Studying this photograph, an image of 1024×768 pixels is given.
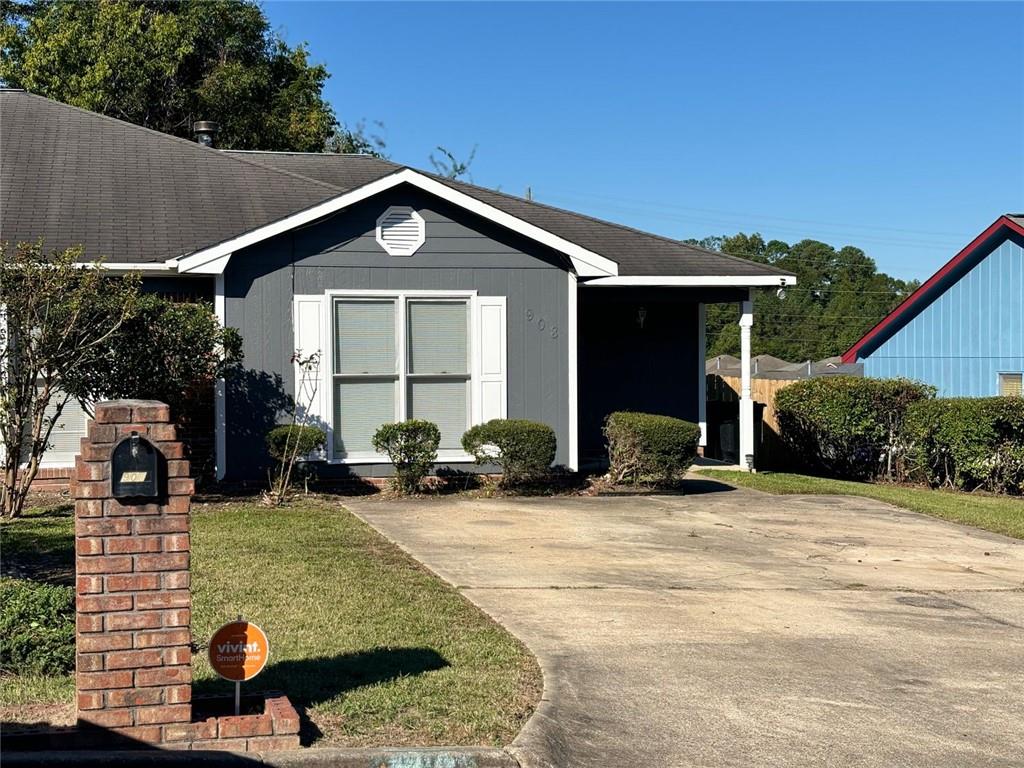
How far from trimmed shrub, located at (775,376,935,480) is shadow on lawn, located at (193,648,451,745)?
12917 millimetres

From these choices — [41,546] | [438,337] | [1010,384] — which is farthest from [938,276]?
[41,546]

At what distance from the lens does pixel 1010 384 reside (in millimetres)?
21828

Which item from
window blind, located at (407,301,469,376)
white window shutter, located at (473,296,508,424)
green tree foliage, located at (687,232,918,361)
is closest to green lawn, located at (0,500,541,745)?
window blind, located at (407,301,469,376)

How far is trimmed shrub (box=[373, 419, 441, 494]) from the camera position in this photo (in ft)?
45.1

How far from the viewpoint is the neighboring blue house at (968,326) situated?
21609 mm

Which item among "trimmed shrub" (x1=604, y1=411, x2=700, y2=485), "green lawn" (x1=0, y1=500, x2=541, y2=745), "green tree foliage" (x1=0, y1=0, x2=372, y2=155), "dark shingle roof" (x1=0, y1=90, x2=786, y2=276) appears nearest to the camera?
"green lawn" (x1=0, y1=500, x2=541, y2=745)

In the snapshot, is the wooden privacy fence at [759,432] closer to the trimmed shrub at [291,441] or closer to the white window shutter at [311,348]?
the white window shutter at [311,348]

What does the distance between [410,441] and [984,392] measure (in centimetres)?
1330

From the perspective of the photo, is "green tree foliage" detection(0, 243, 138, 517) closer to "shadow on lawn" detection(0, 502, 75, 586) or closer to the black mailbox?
"shadow on lawn" detection(0, 502, 75, 586)

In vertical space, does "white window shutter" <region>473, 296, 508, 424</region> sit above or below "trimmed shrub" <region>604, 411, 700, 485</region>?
above

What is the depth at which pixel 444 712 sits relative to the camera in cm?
559

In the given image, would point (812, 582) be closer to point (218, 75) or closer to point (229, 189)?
point (229, 189)

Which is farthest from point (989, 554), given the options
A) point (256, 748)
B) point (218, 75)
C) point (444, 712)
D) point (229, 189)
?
point (218, 75)

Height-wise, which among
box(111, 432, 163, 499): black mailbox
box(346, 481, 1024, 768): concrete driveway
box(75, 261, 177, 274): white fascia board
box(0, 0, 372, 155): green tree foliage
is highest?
box(0, 0, 372, 155): green tree foliage
